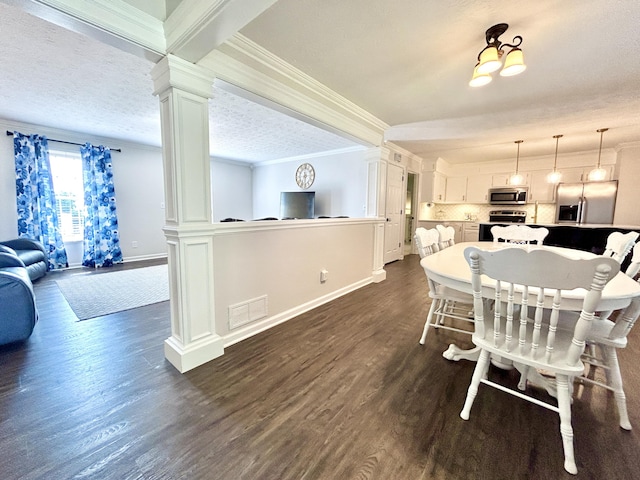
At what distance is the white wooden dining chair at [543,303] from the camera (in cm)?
103

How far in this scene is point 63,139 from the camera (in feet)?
15.0

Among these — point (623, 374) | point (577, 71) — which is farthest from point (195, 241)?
point (577, 71)

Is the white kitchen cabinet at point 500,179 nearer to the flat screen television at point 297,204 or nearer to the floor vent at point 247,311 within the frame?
the flat screen television at point 297,204

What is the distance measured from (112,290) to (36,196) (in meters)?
2.44

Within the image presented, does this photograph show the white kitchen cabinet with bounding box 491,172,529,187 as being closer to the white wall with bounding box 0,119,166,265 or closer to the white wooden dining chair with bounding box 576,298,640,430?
the white wooden dining chair with bounding box 576,298,640,430

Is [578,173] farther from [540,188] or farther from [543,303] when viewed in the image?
[543,303]

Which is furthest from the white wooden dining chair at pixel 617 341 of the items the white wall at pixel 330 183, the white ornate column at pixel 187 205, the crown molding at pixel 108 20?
the white wall at pixel 330 183

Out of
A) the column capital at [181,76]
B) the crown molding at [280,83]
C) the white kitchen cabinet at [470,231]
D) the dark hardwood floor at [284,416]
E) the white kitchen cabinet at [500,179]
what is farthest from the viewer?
the white kitchen cabinet at [470,231]

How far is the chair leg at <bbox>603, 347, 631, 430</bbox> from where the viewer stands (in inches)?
52.6

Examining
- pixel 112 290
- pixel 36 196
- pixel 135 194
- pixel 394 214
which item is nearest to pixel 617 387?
pixel 394 214

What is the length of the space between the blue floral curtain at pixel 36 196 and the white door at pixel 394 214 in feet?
19.4

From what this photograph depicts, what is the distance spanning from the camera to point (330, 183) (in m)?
6.20

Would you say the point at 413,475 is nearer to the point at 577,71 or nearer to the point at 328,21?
the point at 328,21

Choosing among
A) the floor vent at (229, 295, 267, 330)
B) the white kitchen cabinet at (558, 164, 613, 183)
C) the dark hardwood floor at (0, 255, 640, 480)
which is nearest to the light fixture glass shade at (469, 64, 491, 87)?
the dark hardwood floor at (0, 255, 640, 480)
